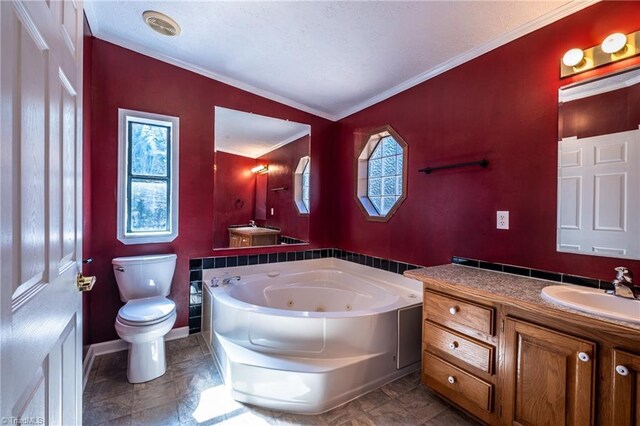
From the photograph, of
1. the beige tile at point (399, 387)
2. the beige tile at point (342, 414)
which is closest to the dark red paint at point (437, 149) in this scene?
the beige tile at point (399, 387)

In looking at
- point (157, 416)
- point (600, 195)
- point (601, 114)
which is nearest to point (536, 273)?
point (600, 195)

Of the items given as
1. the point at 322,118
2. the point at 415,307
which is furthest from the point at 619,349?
the point at 322,118

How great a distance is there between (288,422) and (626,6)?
2.89 metres

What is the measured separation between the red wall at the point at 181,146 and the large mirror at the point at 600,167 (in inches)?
98.4

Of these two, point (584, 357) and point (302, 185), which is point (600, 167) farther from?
point (302, 185)

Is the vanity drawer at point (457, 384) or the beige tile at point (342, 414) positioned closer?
the vanity drawer at point (457, 384)

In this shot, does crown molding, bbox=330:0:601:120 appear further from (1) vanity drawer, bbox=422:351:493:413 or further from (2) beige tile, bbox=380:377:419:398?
(2) beige tile, bbox=380:377:419:398

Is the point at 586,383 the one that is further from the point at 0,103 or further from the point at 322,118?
the point at 322,118

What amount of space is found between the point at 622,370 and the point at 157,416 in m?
2.27

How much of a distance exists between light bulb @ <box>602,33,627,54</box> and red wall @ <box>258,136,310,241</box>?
2490 millimetres

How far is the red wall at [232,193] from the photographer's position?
2756 mm

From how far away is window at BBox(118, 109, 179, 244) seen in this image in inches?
91.7

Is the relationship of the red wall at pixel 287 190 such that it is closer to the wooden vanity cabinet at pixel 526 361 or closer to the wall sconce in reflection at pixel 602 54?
the wooden vanity cabinet at pixel 526 361

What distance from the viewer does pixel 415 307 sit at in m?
2.13
